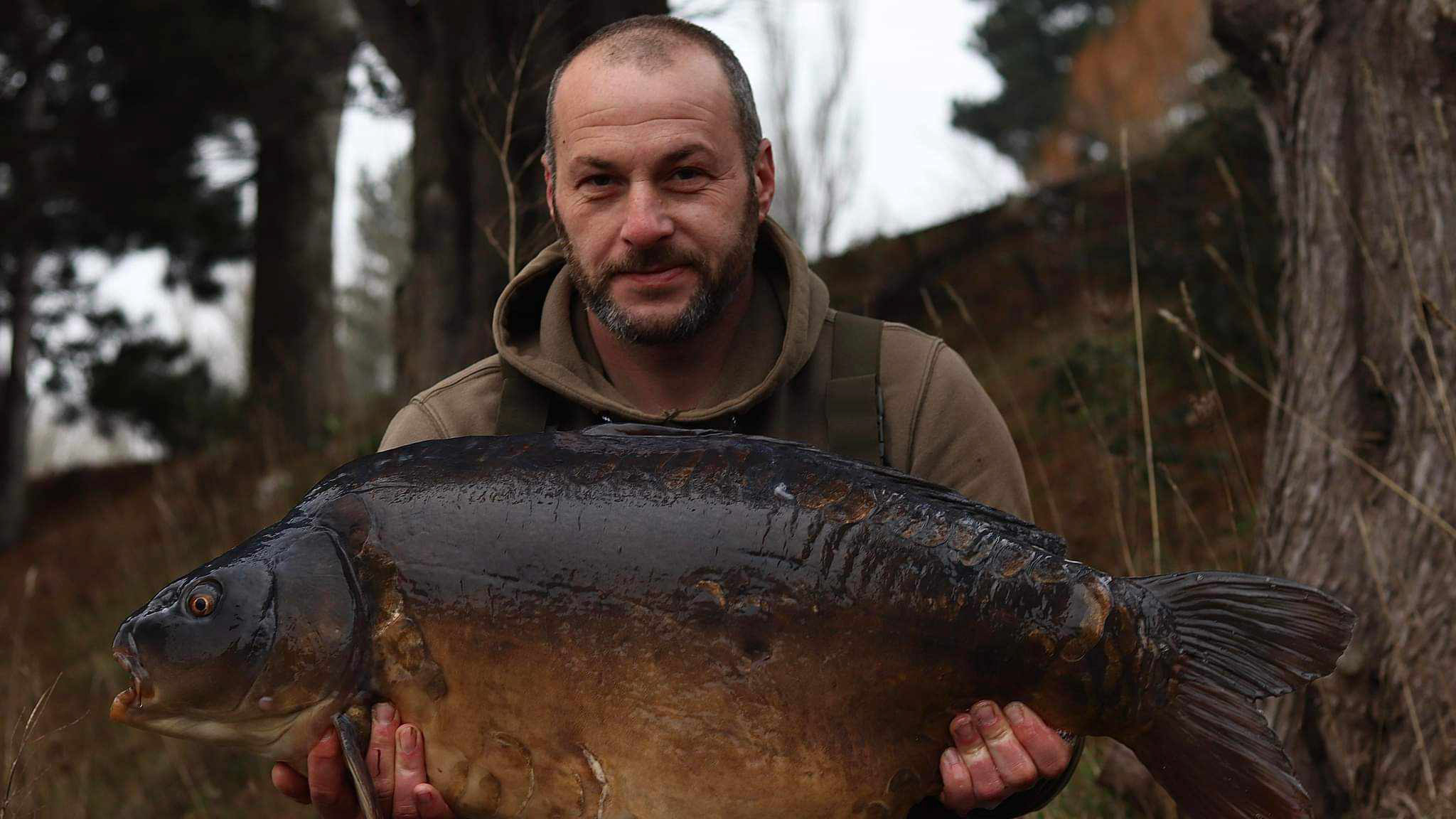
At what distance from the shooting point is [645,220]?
2.43m

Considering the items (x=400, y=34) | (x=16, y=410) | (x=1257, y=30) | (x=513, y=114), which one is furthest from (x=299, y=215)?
(x=1257, y=30)

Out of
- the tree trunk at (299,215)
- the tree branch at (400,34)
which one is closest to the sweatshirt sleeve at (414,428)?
the tree branch at (400,34)

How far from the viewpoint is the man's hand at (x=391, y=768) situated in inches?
74.2

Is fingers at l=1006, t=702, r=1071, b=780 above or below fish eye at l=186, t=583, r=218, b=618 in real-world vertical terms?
below

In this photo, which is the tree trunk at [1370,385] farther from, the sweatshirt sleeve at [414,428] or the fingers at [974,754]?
the sweatshirt sleeve at [414,428]

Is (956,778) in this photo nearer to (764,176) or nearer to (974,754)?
(974,754)

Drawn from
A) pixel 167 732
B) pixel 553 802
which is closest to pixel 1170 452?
pixel 553 802

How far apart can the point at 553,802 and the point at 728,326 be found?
112cm

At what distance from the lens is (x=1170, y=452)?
14.1 ft

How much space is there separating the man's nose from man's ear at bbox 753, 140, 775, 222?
263 millimetres

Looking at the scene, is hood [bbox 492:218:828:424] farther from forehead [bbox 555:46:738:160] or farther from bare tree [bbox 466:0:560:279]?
bare tree [bbox 466:0:560:279]

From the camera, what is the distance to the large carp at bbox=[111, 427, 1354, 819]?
1.87 m

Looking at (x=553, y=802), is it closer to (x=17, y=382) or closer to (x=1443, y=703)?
(x=1443, y=703)

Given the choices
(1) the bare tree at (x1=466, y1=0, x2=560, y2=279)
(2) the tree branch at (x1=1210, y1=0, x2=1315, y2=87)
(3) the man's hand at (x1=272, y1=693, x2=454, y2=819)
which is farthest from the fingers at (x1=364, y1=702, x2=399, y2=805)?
(2) the tree branch at (x1=1210, y1=0, x2=1315, y2=87)
